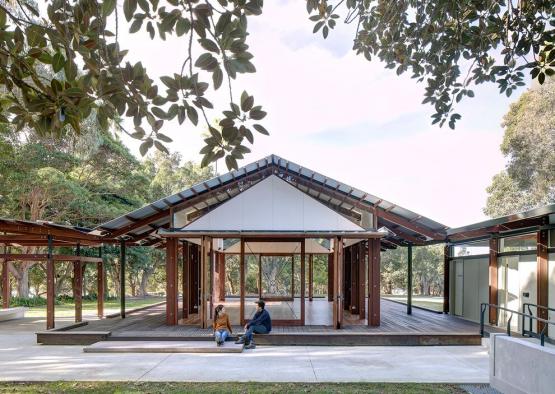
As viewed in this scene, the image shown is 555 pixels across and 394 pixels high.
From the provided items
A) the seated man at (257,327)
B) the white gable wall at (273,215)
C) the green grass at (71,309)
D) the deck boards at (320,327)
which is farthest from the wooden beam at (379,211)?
the green grass at (71,309)

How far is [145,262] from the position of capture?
88.7 ft

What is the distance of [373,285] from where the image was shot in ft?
36.6

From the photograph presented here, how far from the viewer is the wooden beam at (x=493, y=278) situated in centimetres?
1186

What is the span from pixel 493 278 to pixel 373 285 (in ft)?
11.4

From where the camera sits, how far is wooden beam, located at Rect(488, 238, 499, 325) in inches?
467

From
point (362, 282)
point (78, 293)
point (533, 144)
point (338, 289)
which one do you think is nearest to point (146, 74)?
point (338, 289)

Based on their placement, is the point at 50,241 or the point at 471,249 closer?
the point at 50,241

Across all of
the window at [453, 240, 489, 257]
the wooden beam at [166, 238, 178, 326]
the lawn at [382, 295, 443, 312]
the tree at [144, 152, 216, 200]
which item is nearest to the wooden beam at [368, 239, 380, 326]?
the window at [453, 240, 489, 257]

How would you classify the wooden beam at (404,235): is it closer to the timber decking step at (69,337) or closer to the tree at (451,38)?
the timber decking step at (69,337)

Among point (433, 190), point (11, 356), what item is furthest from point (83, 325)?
point (433, 190)

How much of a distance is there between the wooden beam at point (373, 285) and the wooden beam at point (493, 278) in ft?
10.7

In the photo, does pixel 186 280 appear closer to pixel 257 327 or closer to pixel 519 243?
pixel 257 327

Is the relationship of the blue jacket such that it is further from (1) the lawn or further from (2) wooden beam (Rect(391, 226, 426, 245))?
(1) the lawn

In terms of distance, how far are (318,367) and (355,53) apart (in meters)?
5.18
